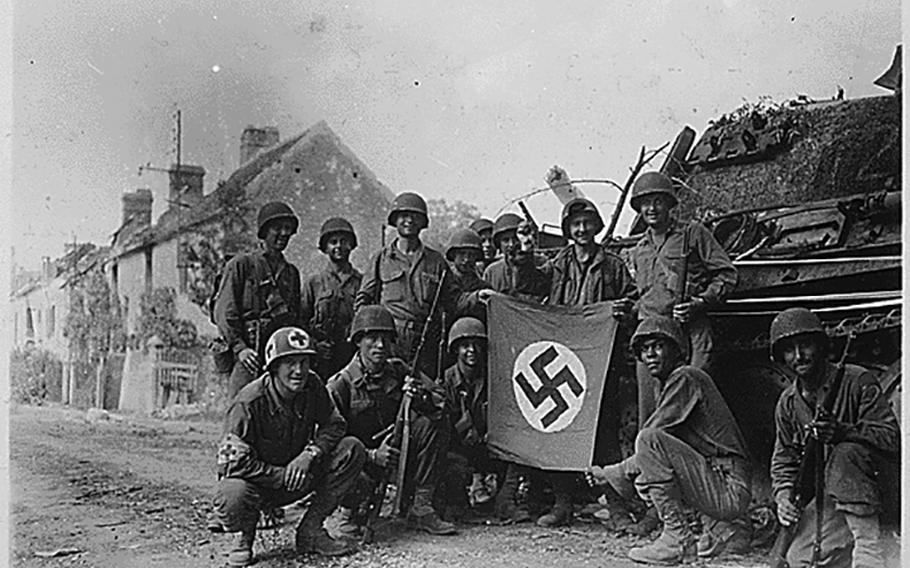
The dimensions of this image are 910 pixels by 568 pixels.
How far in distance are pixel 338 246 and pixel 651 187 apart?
4.22 ft

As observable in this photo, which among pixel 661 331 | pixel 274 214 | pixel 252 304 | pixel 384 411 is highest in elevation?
pixel 274 214

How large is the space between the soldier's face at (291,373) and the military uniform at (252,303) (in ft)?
0.73

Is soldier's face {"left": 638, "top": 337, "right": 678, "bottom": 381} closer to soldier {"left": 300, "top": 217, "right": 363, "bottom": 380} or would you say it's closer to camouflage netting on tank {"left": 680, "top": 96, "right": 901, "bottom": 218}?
camouflage netting on tank {"left": 680, "top": 96, "right": 901, "bottom": 218}

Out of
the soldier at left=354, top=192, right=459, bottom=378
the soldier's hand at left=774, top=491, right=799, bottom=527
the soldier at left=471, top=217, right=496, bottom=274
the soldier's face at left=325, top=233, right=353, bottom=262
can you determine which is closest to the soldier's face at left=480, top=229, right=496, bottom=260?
the soldier at left=471, top=217, right=496, bottom=274

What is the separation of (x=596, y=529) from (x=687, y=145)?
1604 millimetres

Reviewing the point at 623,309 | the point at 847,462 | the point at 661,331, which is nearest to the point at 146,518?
the point at 623,309

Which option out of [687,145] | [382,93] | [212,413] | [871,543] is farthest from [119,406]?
[871,543]

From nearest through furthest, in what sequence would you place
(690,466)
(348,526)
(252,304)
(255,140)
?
(690,466), (348,526), (252,304), (255,140)

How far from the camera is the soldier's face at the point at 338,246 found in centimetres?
568

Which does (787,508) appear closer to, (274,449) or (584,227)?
(584,227)

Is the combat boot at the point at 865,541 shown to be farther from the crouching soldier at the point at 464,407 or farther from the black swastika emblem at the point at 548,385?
the crouching soldier at the point at 464,407

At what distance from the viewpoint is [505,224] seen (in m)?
5.75

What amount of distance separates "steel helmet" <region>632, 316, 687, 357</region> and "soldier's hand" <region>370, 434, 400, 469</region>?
41.4 inches

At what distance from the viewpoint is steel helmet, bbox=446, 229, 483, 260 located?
18.8ft
